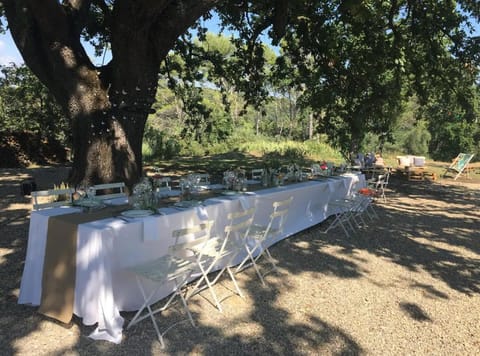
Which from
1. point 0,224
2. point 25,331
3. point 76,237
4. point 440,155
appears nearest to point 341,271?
point 76,237

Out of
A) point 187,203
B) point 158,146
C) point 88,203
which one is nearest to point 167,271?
point 187,203

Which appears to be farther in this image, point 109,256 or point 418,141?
point 418,141

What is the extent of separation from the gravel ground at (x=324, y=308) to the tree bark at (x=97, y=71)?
5.44ft

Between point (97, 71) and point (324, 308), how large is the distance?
5.11 m

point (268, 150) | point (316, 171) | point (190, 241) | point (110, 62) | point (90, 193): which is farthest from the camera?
point (268, 150)

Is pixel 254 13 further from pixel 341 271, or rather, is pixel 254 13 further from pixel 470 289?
pixel 470 289

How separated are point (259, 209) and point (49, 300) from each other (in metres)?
2.72

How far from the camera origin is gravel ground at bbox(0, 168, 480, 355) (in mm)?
2861

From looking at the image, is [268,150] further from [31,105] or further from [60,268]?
[60,268]

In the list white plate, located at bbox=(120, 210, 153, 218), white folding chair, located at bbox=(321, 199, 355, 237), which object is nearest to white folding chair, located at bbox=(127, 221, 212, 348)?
white plate, located at bbox=(120, 210, 153, 218)

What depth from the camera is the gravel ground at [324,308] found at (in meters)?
2.86

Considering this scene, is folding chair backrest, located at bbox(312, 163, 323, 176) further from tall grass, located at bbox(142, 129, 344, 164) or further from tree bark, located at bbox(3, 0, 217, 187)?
tall grass, located at bbox(142, 129, 344, 164)

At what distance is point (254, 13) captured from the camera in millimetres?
9398

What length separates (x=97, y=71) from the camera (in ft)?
20.7
